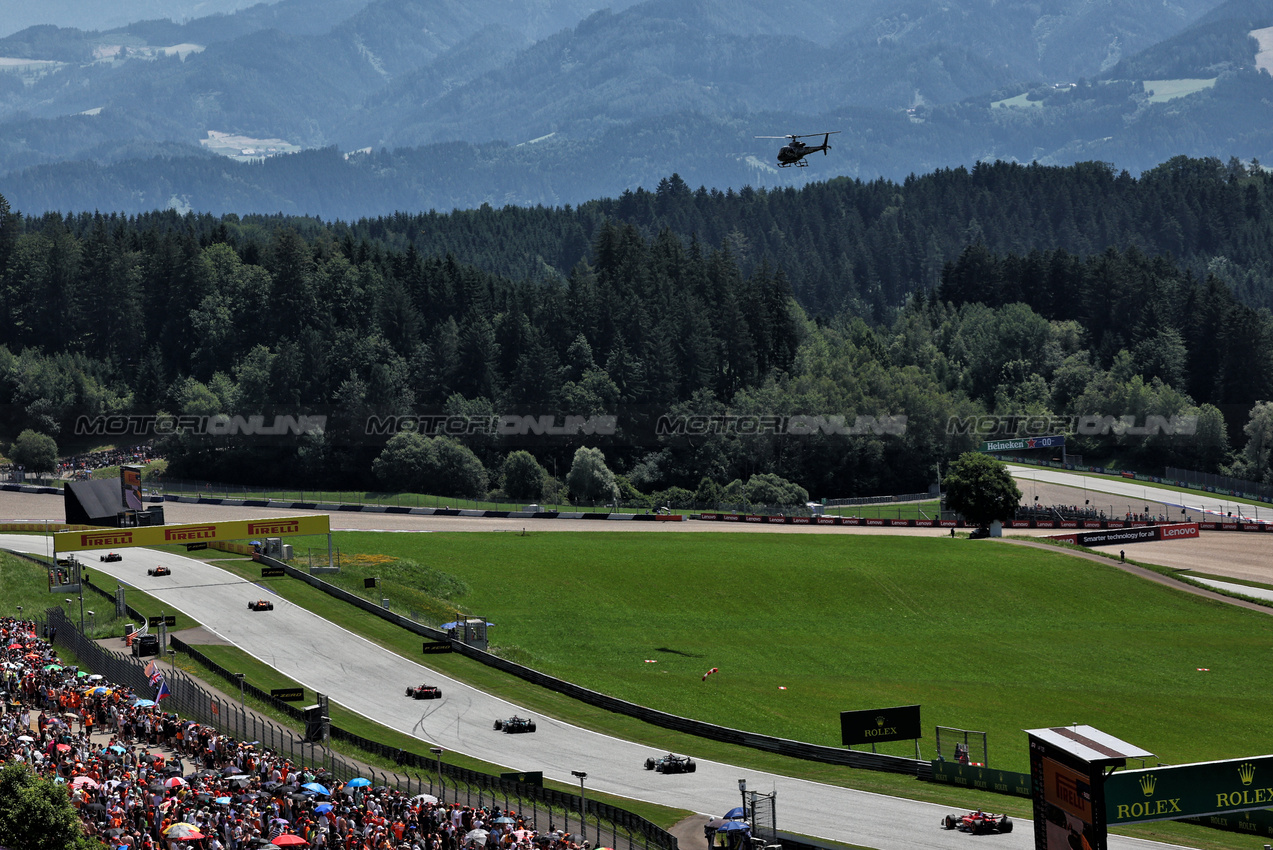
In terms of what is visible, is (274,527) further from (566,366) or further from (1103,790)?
(566,366)

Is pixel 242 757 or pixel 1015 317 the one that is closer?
pixel 242 757

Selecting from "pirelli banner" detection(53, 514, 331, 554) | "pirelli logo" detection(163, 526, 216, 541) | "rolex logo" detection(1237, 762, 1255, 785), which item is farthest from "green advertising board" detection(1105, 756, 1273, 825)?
"pirelli logo" detection(163, 526, 216, 541)

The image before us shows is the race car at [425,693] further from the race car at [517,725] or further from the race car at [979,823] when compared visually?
the race car at [979,823]

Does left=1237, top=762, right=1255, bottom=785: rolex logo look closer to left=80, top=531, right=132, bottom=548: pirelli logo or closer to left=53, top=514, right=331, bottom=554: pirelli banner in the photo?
left=53, top=514, right=331, bottom=554: pirelli banner

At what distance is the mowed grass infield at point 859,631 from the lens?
5712 cm

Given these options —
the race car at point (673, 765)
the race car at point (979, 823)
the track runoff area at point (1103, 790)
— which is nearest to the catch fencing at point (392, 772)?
the track runoff area at point (1103, 790)

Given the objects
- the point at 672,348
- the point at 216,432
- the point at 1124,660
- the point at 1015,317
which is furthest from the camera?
the point at 1015,317

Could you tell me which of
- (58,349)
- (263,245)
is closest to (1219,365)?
(263,245)

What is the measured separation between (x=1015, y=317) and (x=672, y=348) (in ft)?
167

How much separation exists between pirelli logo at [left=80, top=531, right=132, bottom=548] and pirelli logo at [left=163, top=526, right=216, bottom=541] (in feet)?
9.83

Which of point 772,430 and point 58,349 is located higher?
point 58,349

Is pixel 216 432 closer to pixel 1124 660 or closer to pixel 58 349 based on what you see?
pixel 58 349

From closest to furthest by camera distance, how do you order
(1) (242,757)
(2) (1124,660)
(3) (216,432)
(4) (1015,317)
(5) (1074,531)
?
(1) (242,757) → (2) (1124,660) → (5) (1074,531) → (3) (216,432) → (4) (1015,317)

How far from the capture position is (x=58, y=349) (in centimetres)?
17862
